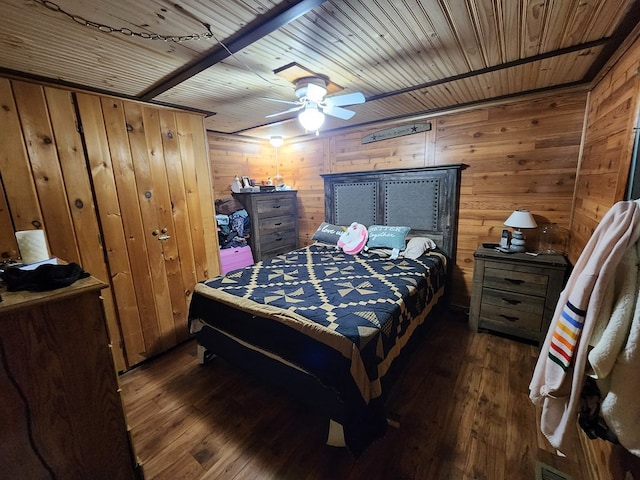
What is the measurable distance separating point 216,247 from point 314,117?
1742 millimetres

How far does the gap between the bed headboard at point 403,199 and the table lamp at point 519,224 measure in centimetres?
53

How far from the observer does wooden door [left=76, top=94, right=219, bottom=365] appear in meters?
2.01

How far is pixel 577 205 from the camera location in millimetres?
2193

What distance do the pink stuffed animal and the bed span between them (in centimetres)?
10

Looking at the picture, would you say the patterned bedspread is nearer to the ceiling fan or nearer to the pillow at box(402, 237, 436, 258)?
the pillow at box(402, 237, 436, 258)

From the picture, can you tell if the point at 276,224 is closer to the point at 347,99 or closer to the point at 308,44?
the point at 347,99

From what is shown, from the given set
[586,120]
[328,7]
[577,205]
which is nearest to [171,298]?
[328,7]

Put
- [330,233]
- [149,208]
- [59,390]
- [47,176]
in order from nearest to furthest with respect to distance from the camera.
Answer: [59,390], [47,176], [149,208], [330,233]

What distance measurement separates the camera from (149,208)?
2.24 meters

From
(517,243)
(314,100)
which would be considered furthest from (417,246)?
(314,100)

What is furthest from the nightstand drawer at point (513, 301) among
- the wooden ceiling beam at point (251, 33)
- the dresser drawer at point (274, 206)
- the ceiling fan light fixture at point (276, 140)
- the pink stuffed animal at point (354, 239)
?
the ceiling fan light fixture at point (276, 140)

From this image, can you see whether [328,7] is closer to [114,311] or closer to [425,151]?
[425,151]

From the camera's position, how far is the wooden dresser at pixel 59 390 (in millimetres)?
876

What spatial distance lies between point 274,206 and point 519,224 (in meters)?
2.81
